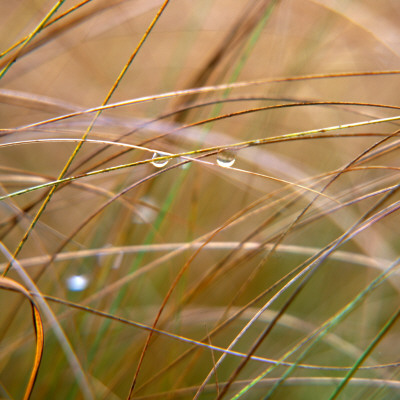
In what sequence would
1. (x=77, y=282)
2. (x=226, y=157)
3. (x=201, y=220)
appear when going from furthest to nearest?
(x=201, y=220), (x=77, y=282), (x=226, y=157)

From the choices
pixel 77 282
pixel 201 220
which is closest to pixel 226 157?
pixel 77 282

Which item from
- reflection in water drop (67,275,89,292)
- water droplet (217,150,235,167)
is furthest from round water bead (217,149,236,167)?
reflection in water drop (67,275,89,292)

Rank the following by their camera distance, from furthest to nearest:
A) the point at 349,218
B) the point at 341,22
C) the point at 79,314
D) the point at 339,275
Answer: the point at 341,22, the point at 339,275, the point at 349,218, the point at 79,314

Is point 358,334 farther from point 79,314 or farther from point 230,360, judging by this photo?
point 79,314

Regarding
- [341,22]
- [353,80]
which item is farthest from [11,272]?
[341,22]

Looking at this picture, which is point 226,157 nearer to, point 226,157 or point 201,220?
point 226,157

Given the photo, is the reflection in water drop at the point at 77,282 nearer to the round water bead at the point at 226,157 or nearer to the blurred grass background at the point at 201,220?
the blurred grass background at the point at 201,220

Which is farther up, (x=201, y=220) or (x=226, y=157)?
(x=201, y=220)
